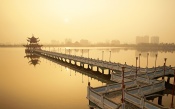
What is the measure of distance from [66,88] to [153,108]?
2288cm

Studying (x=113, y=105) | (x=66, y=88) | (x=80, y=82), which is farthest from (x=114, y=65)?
(x=113, y=105)

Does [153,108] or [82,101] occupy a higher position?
[153,108]

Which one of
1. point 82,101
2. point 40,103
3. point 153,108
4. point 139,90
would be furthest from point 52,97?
point 153,108

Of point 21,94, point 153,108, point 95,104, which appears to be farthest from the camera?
point 21,94

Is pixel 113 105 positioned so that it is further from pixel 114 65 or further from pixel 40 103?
pixel 114 65

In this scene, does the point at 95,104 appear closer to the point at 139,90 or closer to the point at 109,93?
the point at 109,93

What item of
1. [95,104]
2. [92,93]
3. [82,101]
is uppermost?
[92,93]

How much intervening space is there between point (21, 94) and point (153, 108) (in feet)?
81.0

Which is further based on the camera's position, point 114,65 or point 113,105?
point 114,65

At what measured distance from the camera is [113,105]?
52.2 ft

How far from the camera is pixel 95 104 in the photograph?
1908cm

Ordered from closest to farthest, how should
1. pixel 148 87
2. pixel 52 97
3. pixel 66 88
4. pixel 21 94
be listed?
pixel 148 87 < pixel 52 97 < pixel 21 94 < pixel 66 88

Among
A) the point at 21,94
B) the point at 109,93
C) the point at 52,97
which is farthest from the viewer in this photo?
the point at 21,94

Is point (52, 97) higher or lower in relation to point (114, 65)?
lower
